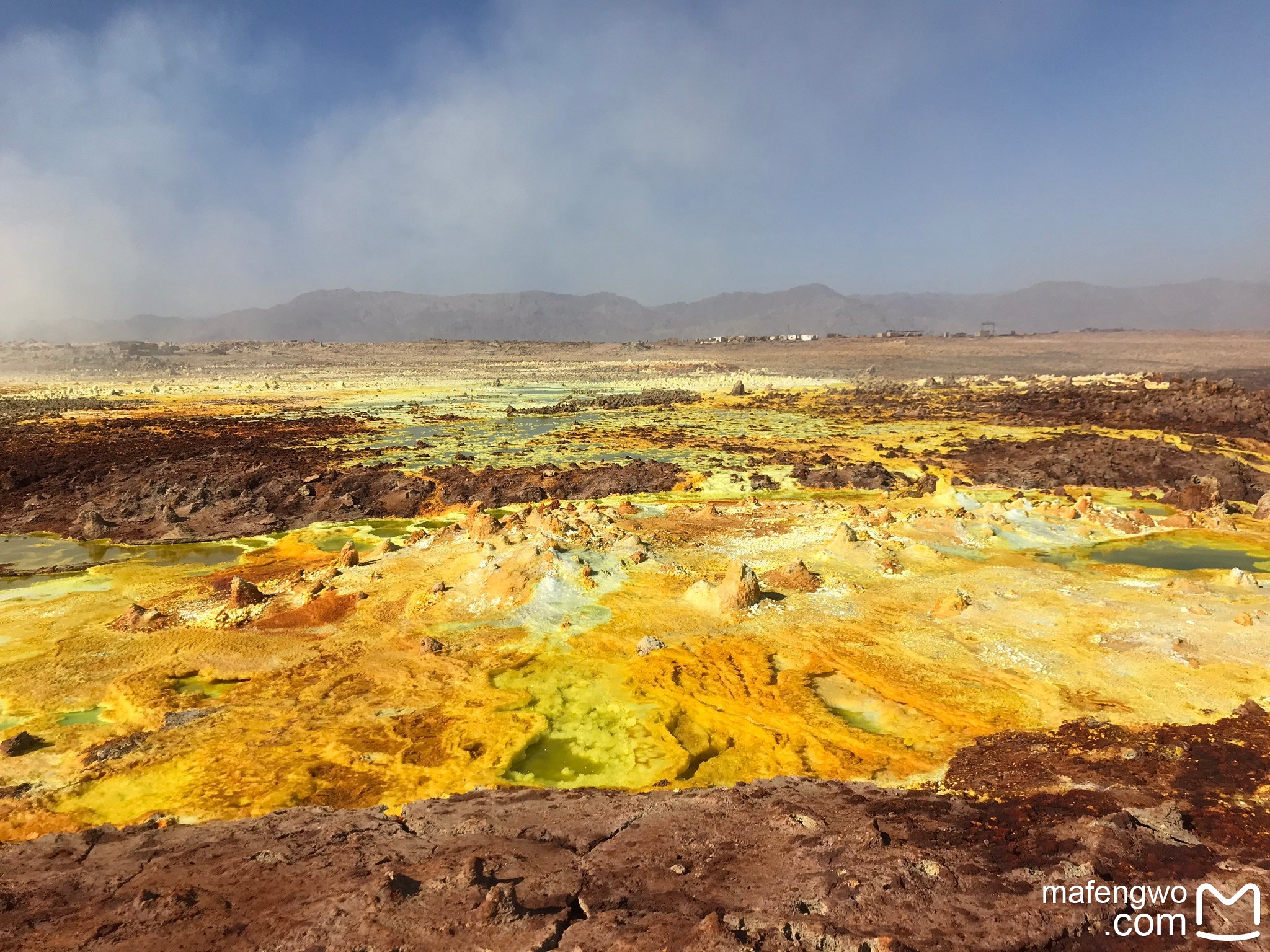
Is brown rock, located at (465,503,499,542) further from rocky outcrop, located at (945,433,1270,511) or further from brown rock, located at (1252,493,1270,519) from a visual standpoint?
brown rock, located at (1252,493,1270,519)

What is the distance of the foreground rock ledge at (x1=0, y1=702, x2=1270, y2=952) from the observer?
3.70m

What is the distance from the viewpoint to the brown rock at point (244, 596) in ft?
32.9

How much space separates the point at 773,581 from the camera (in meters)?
10.8

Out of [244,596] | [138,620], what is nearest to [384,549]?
[244,596]

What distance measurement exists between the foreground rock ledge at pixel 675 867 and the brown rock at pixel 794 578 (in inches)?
192

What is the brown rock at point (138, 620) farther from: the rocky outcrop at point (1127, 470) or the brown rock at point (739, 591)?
the rocky outcrop at point (1127, 470)

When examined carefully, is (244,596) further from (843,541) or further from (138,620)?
(843,541)

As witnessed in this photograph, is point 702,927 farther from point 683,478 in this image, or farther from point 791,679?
point 683,478

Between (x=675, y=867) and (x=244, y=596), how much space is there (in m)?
8.51

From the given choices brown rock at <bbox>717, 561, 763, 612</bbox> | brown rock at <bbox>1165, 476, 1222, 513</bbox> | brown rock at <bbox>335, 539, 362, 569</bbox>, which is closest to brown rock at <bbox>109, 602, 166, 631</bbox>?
brown rock at <bbox>335, 539, 362, 569</bbox>

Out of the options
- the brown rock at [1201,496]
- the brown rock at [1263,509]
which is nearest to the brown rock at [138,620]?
the brown rock at [1201,496]

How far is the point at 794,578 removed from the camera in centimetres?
1066

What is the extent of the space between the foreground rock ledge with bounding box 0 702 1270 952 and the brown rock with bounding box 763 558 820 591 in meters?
4.88

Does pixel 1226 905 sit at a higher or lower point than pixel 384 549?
higher
